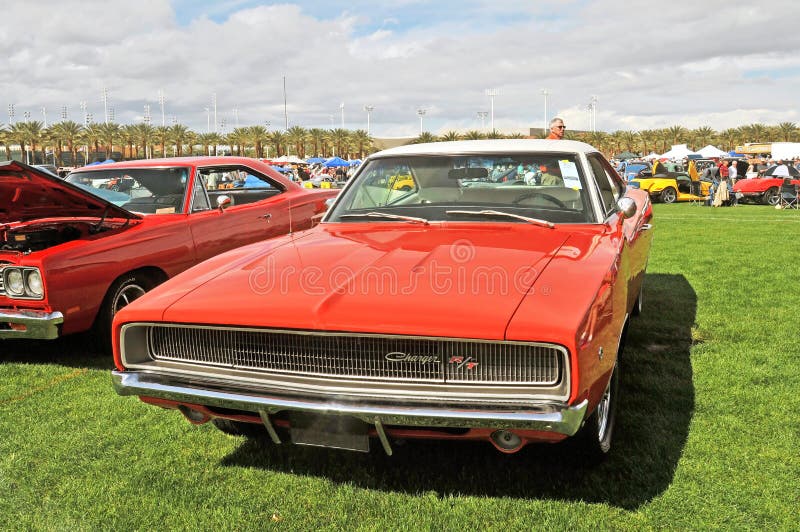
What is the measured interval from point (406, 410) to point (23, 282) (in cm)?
332

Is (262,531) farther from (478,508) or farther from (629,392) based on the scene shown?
(629,392)

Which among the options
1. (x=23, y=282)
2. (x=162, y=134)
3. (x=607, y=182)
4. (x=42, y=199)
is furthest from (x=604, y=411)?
(x=162, y=134)

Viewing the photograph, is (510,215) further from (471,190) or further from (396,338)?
(396,338)

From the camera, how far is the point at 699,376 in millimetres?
4254

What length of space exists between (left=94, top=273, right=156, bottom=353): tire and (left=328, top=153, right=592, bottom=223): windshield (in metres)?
1.93

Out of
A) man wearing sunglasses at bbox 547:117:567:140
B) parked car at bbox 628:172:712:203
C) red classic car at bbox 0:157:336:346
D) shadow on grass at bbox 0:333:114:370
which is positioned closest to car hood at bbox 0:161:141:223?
red classic car at bbox 0:157:336:346

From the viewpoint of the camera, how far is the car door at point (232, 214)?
5824 millimetres

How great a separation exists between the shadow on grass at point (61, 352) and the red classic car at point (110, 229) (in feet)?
0.87

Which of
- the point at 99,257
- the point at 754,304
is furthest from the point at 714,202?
the point at 99,257

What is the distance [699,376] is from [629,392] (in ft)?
1.84

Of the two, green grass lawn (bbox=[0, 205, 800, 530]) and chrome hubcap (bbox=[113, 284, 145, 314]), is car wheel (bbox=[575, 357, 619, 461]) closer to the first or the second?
green grass lawn (bbox=[0, 205, 800, 530])

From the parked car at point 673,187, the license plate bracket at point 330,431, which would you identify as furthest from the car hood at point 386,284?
the parked car at point 673,187

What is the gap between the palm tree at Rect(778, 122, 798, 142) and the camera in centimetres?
6397

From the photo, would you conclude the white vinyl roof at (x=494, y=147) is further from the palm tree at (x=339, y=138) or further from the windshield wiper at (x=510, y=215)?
the palm tree at (x=339, y=138)
